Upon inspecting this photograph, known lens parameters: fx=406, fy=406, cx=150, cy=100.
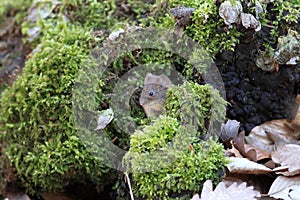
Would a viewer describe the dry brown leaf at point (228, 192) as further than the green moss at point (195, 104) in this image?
No

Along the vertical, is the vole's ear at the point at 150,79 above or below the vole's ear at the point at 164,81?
below

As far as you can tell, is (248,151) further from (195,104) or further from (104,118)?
(104,118)

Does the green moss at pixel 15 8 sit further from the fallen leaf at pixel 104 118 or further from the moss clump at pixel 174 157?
the moss clump at pixel 174 157

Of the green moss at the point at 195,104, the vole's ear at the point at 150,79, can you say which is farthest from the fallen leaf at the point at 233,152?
the vole's ear at the point at 150,79

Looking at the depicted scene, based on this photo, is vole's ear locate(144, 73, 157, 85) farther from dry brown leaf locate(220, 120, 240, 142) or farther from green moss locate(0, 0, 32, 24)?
A: green moss locate(0, 0, 32, 24)

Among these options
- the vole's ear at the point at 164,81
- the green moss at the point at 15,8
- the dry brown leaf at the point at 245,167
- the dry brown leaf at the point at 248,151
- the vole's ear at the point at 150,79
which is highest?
the vole's ear at the point at 164,81

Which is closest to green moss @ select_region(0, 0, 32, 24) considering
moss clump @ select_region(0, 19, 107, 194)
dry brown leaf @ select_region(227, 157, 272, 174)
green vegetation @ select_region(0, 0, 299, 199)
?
green vegetation @ select_region(0, 0, 299, 199)
